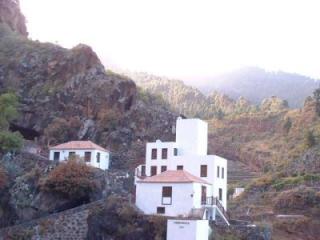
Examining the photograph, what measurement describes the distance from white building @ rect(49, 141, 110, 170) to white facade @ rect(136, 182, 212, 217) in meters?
10.5

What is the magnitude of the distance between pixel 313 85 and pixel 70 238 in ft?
484

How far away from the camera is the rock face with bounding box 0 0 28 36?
287ft

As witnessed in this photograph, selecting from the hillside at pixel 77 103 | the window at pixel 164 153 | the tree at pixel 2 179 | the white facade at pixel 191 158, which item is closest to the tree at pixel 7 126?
the hillside at pixel 77 103

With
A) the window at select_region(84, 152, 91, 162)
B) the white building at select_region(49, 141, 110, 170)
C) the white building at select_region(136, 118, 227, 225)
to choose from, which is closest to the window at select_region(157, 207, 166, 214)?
the white building at select_region(136, 118, 227, 225)

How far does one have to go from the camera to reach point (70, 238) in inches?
1519

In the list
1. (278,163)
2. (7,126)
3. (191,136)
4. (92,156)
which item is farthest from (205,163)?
(278,163)

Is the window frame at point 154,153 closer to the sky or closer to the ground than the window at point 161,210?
closer to the sky

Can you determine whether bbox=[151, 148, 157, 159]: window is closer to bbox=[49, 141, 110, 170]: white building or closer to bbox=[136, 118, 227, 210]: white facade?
bbox=[136, 118, 227, 210]: white facade

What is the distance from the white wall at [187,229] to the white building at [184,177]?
280cm

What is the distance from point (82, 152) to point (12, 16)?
4796 centimetres

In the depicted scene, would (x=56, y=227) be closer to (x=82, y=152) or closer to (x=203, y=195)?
(x=203, y=195)

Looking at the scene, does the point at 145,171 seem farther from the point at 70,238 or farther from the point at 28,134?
the point at 28,134

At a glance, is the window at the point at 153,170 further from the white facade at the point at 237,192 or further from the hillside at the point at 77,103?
the white facade at the point at 237,192

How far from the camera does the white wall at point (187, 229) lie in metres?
35.7
